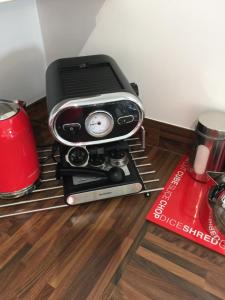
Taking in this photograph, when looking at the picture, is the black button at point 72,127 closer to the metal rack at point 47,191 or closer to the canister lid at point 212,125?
the metal rack at point 47,191

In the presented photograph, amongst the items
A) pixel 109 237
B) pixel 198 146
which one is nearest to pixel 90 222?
pixel 109 237

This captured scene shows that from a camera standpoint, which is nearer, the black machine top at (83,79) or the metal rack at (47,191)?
the black machine top at (83,79)

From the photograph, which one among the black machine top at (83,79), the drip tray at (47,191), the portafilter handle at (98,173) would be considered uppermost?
the black machine top at (83,79)

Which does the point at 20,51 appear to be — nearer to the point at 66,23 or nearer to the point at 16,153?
Result: the point at 66,23

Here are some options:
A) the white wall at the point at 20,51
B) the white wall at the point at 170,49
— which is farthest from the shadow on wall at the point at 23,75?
the white wall at the point at 170,49

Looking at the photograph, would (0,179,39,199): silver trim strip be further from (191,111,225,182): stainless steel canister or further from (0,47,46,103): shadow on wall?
(191,111,225,182): stainless steel canister

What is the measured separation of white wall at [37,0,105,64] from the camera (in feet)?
3.22

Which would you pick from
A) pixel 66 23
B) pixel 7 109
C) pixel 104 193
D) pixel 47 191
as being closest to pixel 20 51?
pixel 66 23

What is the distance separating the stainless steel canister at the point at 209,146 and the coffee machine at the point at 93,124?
0.23m

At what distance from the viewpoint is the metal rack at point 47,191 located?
87 centimetres

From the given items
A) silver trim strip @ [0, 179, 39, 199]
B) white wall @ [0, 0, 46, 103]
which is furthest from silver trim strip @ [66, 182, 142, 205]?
white wall @ [0, 0, 46, 103]

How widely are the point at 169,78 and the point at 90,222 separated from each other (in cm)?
55

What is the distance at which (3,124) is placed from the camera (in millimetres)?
740

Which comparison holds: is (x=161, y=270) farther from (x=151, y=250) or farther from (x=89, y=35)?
(x=89, y=35)
